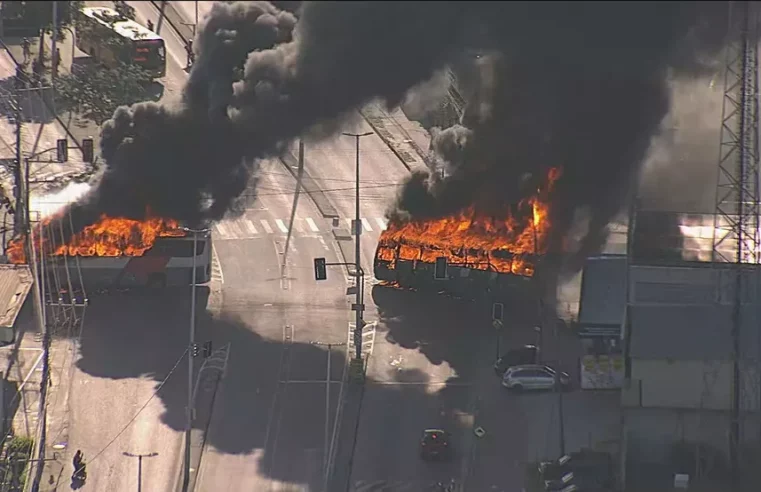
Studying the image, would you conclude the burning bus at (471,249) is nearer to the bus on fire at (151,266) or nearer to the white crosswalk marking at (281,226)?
the white crosswalk marking at (281,226)

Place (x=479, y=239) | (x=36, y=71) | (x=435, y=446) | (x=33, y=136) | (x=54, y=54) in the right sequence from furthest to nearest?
(x=54, y=54)
(x=36, y=71)
(x=33, y=136)
(x=479, y=239)
(x=435, y=446)

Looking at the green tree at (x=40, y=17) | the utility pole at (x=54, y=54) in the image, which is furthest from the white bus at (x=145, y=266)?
the utility pole at (x=54, y=54)

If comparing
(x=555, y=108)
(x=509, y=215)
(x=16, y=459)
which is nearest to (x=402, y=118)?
(x=509, y=215)

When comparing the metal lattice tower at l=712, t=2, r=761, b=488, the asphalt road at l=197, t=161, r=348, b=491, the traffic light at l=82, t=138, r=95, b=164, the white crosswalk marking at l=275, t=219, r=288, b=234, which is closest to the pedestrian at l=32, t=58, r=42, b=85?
the traffic light at l=82, t=138, r=95, b=164

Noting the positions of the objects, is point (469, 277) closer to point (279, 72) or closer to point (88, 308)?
point (279, 72)

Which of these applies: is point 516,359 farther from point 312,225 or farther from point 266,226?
point 266,226

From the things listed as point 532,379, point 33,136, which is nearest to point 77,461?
point 532,379
